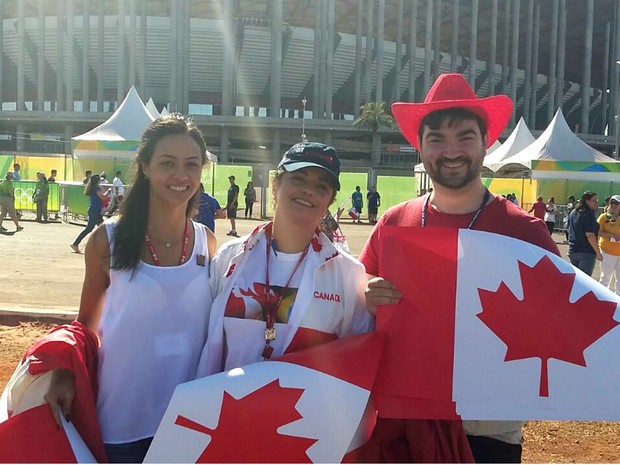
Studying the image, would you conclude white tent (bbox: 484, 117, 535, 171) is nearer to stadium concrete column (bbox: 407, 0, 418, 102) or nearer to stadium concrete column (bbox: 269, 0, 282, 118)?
stadium concrete column (bbox: 269, 0, 282, 118)

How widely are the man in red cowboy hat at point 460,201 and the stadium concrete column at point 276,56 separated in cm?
5548

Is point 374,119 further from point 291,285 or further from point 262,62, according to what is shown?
point 291,285

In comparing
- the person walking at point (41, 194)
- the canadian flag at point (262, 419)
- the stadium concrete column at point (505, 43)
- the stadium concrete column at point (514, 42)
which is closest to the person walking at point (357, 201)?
the person walking at point (41, 194)

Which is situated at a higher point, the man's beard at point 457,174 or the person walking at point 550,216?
the man's beard at point 457,174

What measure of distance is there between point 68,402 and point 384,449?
1.23 metres

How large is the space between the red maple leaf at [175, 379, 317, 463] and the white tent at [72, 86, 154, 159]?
75.2 feet

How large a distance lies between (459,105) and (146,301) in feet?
4.88

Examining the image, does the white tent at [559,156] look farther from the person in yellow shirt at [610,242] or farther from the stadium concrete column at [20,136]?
the stadium concrete column at [20,136]

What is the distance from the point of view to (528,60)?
66.7 meters

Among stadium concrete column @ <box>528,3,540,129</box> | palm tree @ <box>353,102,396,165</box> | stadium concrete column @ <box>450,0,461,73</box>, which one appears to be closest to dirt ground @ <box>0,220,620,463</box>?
palm tree @ <box>353,102,396,165</box>

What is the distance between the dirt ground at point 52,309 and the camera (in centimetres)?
422

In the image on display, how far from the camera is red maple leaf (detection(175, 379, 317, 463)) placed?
2.15 meters

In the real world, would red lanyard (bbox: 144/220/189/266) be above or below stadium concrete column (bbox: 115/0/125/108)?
below

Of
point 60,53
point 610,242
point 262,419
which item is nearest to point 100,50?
point 60,53
